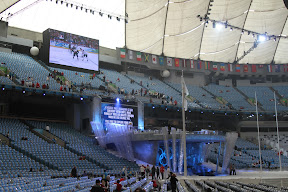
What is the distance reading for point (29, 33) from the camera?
46.9 meters

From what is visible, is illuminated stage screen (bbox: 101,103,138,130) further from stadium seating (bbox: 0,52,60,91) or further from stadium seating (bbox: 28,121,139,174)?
stadium seating (bbox: 0,52,60,91)

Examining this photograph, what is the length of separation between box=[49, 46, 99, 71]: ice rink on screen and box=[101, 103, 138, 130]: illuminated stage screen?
31.4 feet

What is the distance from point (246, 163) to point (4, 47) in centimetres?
3272

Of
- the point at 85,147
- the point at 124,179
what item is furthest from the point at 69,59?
the point at 124,179

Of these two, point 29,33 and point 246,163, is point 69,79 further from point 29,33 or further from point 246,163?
point 246,163

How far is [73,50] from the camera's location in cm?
4525

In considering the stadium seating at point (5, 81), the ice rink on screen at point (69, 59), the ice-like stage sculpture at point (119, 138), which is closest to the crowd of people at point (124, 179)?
the ice-like stage sculpture at point (119, 138)

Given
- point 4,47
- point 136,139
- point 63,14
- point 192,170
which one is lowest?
point 192,170

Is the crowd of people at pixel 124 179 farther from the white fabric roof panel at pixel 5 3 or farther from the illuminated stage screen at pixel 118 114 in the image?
the white fabric roof panel at pixel 5 3

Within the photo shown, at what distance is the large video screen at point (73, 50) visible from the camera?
43.6 metres

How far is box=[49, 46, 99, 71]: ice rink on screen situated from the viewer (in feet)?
142

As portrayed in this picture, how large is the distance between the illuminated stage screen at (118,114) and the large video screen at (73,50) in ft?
31.9

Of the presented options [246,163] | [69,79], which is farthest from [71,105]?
[246,163]

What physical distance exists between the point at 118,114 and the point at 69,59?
11091 millimetres
